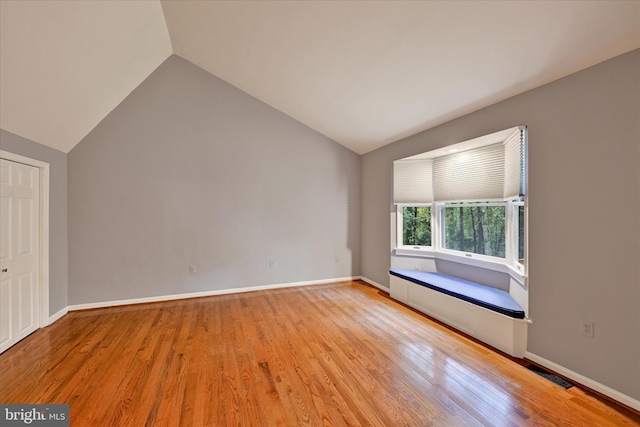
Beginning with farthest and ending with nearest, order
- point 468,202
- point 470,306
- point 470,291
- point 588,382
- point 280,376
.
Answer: point 468,202
point 470,291
point 470,306
point 280,376
point 588,382

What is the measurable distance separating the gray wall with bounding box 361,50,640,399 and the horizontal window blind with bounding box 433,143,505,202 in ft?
1.97

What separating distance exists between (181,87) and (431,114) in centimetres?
371

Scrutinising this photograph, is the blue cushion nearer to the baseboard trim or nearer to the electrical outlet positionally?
the electrical outlet

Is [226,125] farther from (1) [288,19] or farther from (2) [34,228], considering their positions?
(2) [34,228]

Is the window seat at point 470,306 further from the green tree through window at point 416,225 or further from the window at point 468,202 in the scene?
the green tree through window at point 416,225

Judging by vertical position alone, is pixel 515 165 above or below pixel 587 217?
above

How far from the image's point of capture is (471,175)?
3338 millimetres

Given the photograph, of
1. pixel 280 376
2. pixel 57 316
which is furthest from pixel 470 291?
pixel 57 316

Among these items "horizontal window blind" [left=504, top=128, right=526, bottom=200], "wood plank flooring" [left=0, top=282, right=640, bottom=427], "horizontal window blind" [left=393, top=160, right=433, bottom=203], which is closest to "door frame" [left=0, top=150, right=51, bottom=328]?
"wood plank flooring" [left=0, top=282, right=640, bottom=427]

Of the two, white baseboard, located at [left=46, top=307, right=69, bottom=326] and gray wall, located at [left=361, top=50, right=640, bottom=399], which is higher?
gray wall, located at [left=361, top=50, right=640, bottom=399]

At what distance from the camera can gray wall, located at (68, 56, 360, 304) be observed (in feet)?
12.1

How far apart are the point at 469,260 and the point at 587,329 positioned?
141 centimetres

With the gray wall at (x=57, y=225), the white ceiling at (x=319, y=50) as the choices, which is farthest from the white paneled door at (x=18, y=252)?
the white ceiling at (x=319, y=50)

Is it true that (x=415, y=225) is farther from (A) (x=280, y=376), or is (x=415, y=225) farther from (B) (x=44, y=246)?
(B) (x=44, y=246)
